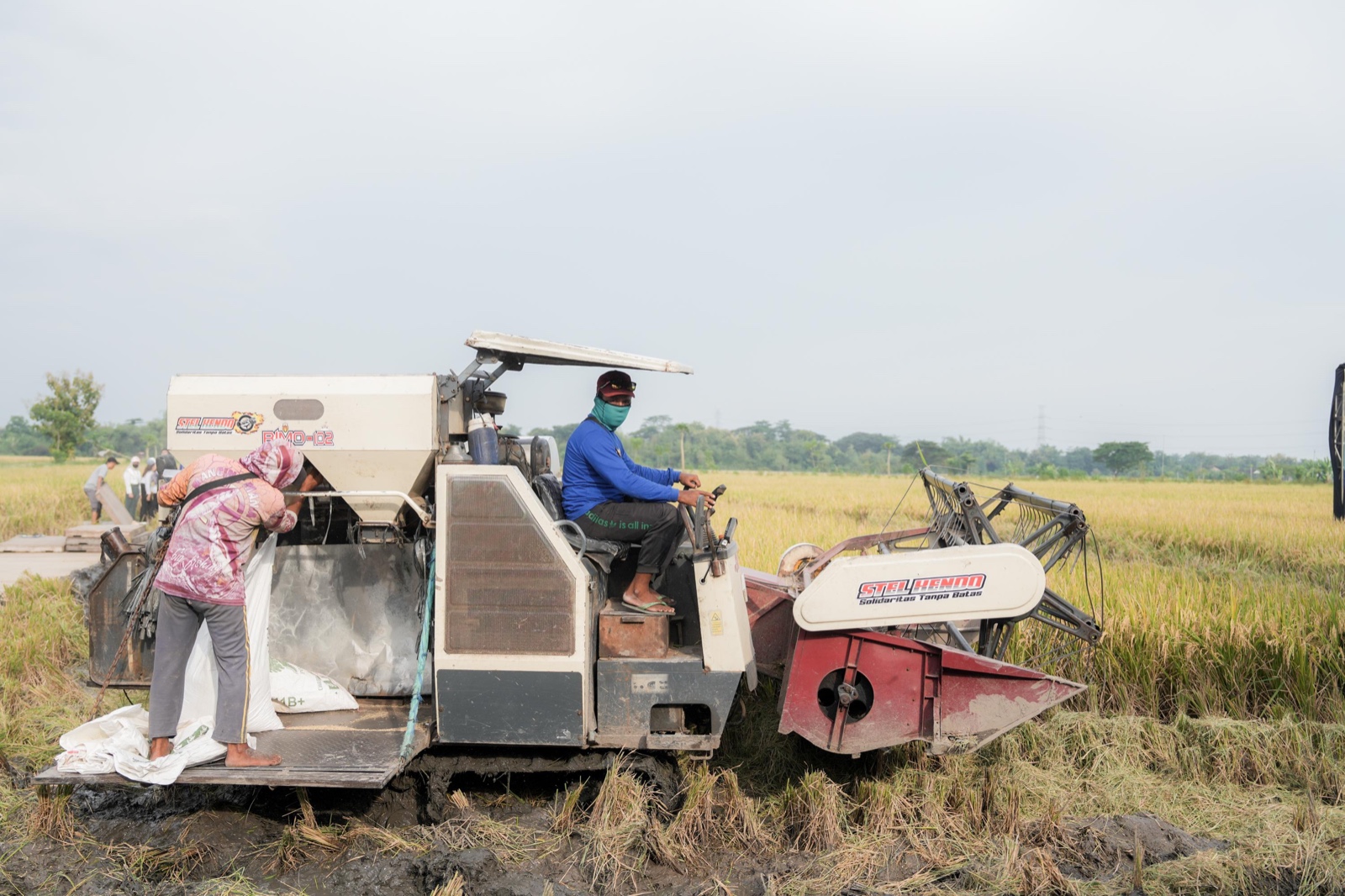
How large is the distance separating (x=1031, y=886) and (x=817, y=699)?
119 cm

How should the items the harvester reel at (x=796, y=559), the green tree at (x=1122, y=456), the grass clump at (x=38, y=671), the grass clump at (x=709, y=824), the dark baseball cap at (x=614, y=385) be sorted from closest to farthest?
the grass clump at (x=709, y=824), the dark baseball cap at (x=614, y=385), the grass clump at (x=38, y=671), the harvester reel at (x=796, y=559), the green tree at (x=1122, y=456)

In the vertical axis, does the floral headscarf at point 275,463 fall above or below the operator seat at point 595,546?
above

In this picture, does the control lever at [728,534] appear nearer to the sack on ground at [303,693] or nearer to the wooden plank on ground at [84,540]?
the sack on ground at [303,693]

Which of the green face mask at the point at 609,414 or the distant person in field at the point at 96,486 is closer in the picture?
the green face mask at the point at 609,414

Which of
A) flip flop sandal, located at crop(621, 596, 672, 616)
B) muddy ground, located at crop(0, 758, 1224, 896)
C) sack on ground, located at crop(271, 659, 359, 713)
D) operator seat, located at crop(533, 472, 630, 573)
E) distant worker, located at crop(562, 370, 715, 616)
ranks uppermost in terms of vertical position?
distant worker, located at crop(562, 370, 715, 616)

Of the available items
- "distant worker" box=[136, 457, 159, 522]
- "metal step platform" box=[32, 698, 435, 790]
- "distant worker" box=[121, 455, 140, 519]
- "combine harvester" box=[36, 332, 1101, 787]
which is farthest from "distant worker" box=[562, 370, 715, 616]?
"distant worker" box=[121, 455, 140, 519]

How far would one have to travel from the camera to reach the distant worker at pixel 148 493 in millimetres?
17609

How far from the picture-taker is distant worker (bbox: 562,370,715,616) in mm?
4328

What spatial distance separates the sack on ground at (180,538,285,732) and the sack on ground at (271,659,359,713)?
172 mm

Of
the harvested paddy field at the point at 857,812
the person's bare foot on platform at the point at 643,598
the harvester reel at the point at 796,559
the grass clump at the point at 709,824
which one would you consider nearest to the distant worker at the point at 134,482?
the harvested paddy field at the point at 857,812

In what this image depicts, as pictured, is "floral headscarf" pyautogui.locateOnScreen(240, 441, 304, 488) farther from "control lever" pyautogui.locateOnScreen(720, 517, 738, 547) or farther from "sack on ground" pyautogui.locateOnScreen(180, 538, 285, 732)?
"control lever" pyautogui.locateOnScreen(720, 517, 738, 547)

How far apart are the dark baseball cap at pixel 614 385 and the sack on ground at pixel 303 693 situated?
2.21m

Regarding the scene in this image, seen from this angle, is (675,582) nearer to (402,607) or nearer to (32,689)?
(402,607)

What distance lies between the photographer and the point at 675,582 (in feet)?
17.1
